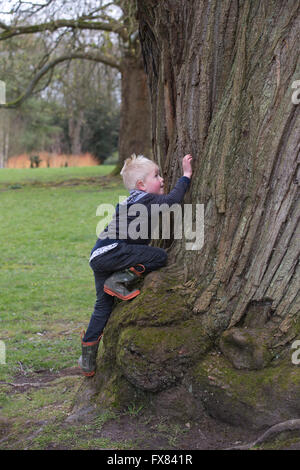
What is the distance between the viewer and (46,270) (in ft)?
30.4

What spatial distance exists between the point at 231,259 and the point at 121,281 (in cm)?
87

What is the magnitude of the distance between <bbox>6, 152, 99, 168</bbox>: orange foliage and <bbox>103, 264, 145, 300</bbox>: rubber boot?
31.1 m

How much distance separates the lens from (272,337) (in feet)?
10.6

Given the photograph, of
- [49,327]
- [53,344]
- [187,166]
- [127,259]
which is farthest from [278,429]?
[49,327]

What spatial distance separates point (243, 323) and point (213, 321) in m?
0.19

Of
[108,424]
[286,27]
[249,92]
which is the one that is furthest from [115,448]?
[286,27]

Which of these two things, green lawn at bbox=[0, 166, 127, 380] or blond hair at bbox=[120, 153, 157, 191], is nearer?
blond hair at bbox=[120, 153, 157, 191]

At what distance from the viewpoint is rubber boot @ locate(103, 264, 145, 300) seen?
3.85 metres

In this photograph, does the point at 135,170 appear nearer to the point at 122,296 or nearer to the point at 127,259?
the point at 127,259

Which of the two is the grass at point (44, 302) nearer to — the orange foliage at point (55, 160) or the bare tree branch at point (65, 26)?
the bare tree branch at point (65, 26)

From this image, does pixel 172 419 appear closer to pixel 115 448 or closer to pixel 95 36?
pixel 115 448

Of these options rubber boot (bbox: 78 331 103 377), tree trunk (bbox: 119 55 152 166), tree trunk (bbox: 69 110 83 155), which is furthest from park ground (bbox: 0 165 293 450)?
tree trunk (bbox: 69 110 83 155)

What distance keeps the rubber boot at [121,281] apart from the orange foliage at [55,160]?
3108cm

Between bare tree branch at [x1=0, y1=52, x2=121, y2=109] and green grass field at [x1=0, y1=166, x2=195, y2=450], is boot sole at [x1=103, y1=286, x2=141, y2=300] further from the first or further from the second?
bare tree branch at [x1=0, y1=52, x2=121, y2=109]
